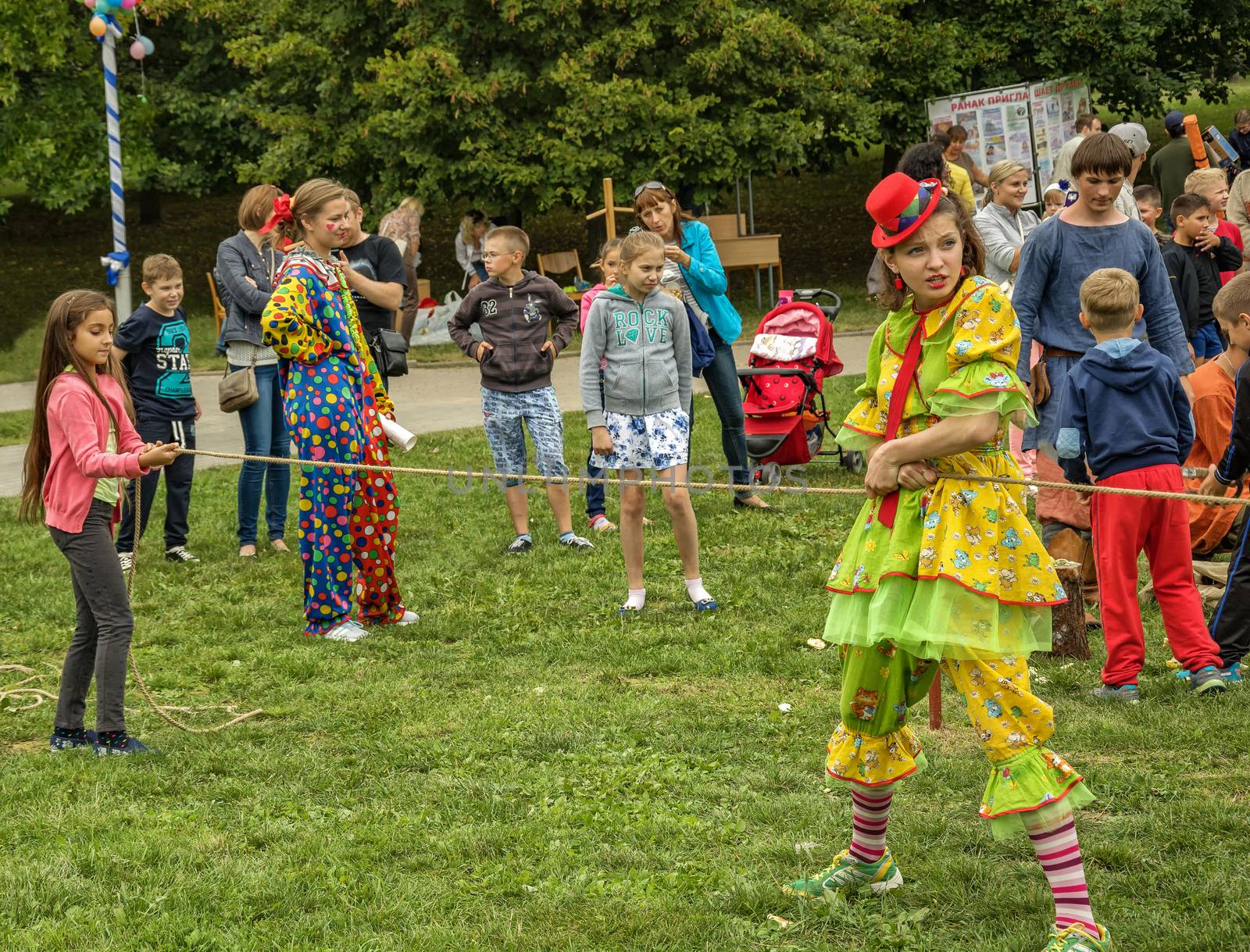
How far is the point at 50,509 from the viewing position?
5.66 m

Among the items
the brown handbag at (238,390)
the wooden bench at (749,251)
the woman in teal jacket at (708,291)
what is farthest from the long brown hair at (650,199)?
the wooden bench at (749,251)

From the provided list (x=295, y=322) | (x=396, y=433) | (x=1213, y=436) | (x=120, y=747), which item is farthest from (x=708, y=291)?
(x=120, y=747)

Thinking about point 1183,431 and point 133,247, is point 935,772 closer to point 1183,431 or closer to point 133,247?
point 1183,431

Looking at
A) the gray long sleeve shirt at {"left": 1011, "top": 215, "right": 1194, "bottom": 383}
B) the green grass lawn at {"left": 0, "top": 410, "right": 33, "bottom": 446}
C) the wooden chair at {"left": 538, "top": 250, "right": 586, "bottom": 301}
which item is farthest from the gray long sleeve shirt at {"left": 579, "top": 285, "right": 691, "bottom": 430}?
the wooden chair at {"left": 538, "top": 250, "right": 586, "bottom": 301}

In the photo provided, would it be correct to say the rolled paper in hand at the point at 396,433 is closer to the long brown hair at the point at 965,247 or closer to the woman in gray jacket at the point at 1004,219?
the woman in gray jacket at the point at 1004,219

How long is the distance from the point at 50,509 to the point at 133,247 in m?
25.3

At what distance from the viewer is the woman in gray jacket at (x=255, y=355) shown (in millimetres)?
8812

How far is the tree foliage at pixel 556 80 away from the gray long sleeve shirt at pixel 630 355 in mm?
12002

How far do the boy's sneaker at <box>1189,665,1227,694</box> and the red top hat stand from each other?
9.38ft

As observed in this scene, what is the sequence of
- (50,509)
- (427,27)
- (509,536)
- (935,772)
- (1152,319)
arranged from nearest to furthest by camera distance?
(935,772) → (50,509) → (1152,319) → (509,536) → (427,27)

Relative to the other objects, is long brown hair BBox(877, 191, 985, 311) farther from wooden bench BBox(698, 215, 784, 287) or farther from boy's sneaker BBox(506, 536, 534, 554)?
wooden bench BBox(698, 215, 784, 287)

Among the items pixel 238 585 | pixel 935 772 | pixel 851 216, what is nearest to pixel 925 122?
pixel 851 216

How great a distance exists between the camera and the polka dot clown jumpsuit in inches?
278

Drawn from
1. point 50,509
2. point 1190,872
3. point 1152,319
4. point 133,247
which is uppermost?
point 133,247
